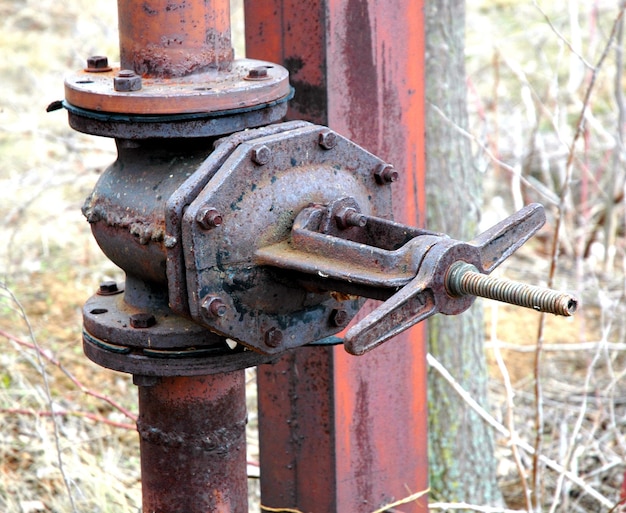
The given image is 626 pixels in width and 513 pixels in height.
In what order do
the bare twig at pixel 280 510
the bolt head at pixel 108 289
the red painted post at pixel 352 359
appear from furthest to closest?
the bare twig at pixel 280 510 < the red painted post at pixel 352 359 < the bolt head at pixel 108 289

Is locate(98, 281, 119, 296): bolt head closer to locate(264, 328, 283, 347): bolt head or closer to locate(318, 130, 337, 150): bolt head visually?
locate(264, 328, 283, 347): bolt head

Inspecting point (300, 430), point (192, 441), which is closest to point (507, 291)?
point (192, 441)

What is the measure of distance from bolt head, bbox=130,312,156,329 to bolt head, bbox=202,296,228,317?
0.68 feet

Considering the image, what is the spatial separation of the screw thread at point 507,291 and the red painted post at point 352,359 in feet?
2.16

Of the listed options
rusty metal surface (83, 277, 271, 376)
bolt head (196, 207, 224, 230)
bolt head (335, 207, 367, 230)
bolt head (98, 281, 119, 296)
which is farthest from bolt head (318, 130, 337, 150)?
bolt head (98, 281, 119, 296)

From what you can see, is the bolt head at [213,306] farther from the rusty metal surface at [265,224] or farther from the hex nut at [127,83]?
the hex nut at [127,83]

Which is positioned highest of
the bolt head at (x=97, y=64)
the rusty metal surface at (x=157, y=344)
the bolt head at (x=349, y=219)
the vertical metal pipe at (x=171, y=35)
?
the vertical metal pipe at (x=171, y=35)

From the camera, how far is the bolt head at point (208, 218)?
1.25 metres

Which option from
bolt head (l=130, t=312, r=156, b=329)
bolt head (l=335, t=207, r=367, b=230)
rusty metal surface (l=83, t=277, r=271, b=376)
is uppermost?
bolt head (l=335, t=207, r=367, b=230)

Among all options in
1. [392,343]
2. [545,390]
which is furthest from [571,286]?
[392,343]

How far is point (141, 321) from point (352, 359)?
579mm

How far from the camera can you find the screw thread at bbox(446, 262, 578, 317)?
3.71 feet

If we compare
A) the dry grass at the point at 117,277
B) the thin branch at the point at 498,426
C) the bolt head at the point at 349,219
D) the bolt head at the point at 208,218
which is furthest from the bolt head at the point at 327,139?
the dry grass at the point at 117,277

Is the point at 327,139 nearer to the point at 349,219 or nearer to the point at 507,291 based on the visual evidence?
the point at 349,219
